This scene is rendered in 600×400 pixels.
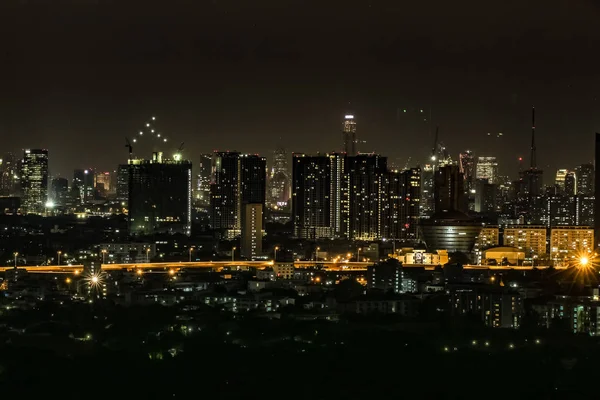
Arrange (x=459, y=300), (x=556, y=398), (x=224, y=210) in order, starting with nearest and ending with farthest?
(x=556, y=398) → (x=459, y=300) → (x=224, y=210)

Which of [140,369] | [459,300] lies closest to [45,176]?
[459,300]

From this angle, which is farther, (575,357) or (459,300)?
(459,300)

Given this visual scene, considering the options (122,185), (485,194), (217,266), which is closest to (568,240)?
(217,266)

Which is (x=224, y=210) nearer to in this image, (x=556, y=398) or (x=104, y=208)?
(x=104, y=208)

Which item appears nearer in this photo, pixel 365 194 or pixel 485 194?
pixel 365 194

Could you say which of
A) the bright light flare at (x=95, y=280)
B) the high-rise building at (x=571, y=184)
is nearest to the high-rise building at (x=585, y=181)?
the high-rise building at (x=571, y=184)

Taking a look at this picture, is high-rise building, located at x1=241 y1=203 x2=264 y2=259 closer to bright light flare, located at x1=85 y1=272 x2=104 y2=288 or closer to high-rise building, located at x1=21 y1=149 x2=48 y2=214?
bright light flare, located at x1=85 y1=272 x2=104 y2=288

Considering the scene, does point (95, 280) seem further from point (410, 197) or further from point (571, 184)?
point (571, 184)
